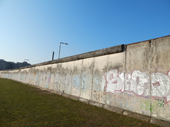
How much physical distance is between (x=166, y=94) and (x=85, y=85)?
4.24 meters

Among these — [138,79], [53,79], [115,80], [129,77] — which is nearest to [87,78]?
[115,80]

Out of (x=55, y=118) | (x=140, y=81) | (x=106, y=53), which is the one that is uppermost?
(x=106, y=53)

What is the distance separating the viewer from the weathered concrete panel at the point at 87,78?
655cm

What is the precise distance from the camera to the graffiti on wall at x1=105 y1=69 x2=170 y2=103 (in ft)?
11.9

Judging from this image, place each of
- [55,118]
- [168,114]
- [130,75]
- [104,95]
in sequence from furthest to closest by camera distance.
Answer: [104,95] < [130,75] < [55,118] < [168,114]

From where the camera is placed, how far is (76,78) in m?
7.69

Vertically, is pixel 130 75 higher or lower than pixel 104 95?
higher

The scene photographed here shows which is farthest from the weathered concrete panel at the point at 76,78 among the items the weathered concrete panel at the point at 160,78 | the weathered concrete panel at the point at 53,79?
the weathered concrete panel at the point at 160,78

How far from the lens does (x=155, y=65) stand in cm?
394

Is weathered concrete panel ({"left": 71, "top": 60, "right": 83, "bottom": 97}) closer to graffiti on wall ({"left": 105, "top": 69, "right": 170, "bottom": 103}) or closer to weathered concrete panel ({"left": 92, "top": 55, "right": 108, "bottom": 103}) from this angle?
weathered concrete panel ({"left": 92, "top": 55, "right": 108, "bottom": 103})

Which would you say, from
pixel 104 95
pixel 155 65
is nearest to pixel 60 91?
pixel 104 95

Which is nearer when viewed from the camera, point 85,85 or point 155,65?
point 155,65

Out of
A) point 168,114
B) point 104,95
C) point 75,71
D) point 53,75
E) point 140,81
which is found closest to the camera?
point 168,114

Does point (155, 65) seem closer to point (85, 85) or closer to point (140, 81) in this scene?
point (140, 81)
